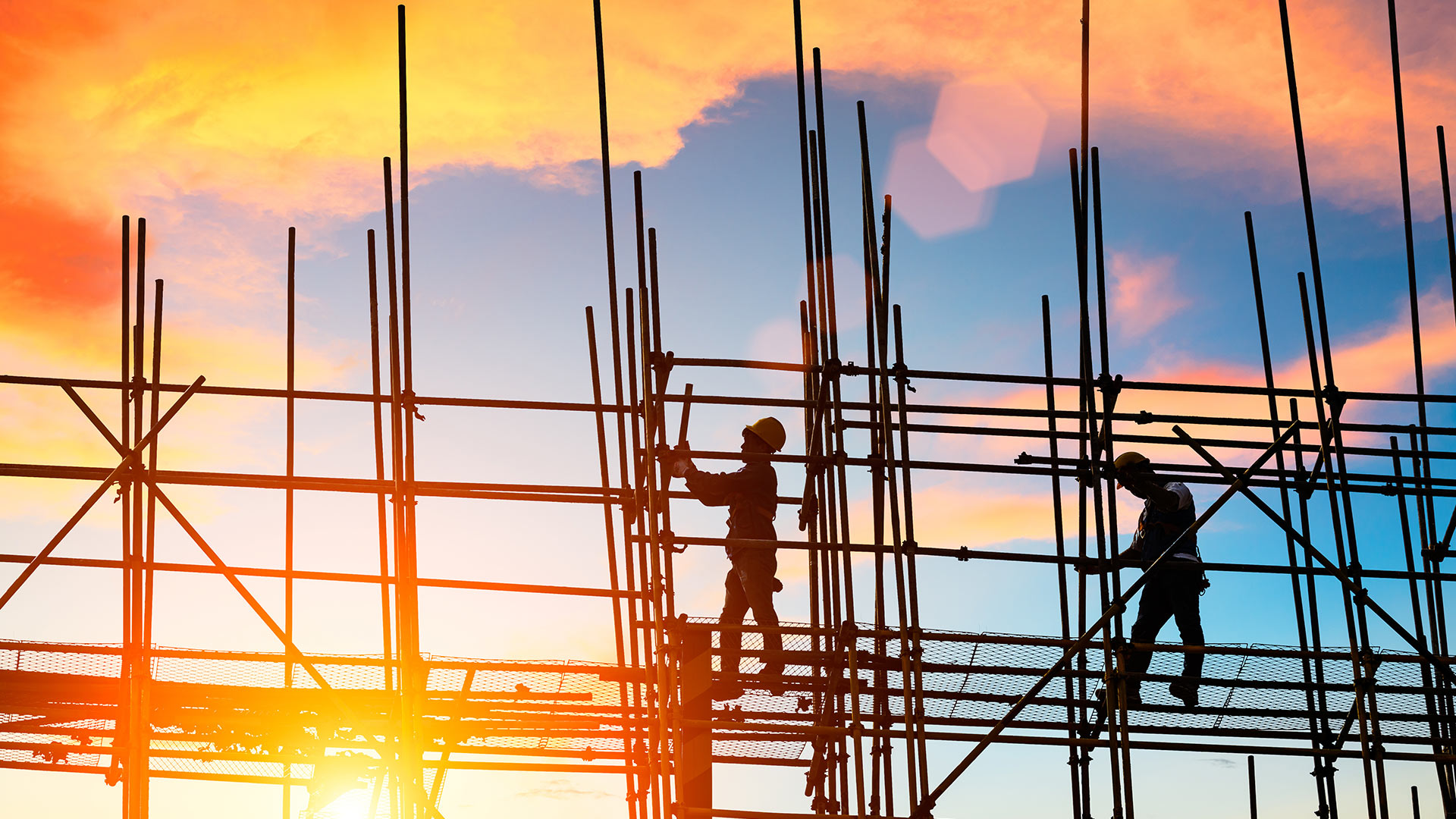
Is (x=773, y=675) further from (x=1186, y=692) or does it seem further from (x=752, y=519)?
(x=1186, y=692)

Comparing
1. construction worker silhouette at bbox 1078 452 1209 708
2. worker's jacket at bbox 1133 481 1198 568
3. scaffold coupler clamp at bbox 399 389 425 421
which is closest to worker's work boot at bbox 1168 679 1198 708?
construction worker silhouette at bbox 1078 452 1209 708

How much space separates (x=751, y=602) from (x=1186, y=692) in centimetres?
349

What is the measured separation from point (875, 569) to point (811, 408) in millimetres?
1732

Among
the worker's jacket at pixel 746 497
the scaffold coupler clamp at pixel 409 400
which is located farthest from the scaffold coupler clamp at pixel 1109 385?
the scaffold coupler clamp at pixel 409 400

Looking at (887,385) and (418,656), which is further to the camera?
(418,656)

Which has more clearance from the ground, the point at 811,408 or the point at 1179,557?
the point at 811,408

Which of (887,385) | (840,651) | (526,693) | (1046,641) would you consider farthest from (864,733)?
(526,693)

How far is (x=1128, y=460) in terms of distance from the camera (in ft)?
37.6

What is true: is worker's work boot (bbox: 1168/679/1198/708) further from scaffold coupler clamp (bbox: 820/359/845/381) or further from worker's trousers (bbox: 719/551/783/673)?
scaffold coupler clamp (bbox: 820/359/845/381)

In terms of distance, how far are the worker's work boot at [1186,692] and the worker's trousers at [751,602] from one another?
10.4 ft

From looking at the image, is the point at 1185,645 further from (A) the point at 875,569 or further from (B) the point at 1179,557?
(A) the point at 875,569

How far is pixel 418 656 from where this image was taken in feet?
33.8

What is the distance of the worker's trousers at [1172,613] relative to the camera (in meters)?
11.0

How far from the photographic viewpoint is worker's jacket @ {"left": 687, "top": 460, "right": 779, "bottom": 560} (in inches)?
407
